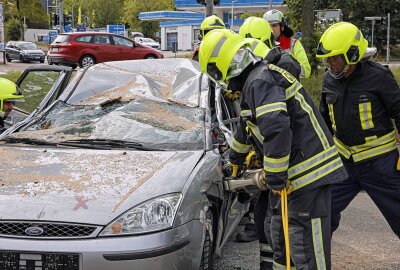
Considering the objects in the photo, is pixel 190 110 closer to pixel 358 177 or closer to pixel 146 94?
pixel 146 94

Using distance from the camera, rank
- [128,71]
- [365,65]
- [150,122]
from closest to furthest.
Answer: [365,65]
[150,122]
[128,71]

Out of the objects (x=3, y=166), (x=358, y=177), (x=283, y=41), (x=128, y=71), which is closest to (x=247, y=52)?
(x=358, y=177)

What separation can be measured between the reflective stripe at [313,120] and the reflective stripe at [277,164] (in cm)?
33

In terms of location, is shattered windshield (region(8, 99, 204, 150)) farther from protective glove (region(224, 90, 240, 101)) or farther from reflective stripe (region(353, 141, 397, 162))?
reflective stripe (region(353, 141, 397, 162))

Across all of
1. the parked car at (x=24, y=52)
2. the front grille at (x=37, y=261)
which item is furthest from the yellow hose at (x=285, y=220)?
the parked car at (x=24, y=52)

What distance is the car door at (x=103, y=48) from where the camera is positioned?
2270 centimetres

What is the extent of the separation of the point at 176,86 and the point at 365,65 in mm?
1692

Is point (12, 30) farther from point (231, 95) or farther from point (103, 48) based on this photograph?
point (231, 95)

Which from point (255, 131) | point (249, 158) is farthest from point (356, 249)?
point (255, 131)

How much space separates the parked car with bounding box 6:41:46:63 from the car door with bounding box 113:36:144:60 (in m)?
12.0

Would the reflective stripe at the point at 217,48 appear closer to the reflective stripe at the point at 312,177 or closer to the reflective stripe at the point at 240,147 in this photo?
the reflective stripe at the point at 240,147

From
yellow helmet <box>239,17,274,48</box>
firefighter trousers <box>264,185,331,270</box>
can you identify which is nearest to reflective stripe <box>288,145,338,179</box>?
firefighter trousers <box>264,185,331,270</box>

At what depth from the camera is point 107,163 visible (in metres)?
3.64

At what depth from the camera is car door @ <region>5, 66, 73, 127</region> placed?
516 cm
